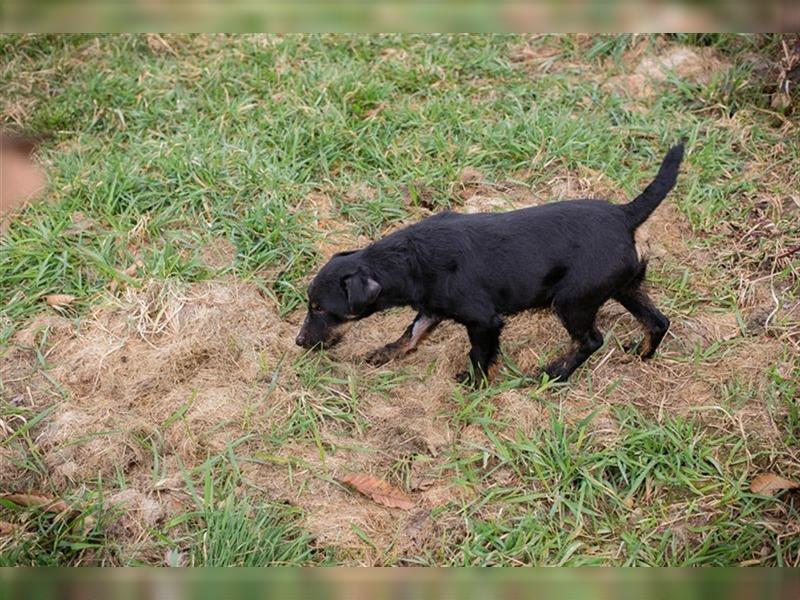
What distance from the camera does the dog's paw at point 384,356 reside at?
5047 mm

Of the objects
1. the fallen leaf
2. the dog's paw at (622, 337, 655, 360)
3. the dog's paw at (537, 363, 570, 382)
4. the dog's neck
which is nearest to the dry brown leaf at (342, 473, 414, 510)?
the dog's neck

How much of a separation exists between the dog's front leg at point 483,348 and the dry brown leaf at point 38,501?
2387 millimetres

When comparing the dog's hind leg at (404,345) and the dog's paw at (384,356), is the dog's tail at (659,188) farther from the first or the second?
the dog's paw at (384,356)

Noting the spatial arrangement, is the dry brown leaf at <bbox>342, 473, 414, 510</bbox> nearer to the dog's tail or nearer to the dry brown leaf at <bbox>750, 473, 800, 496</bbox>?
the dry brown leaf at <bbox>750, 473, 800, 496</bbox>

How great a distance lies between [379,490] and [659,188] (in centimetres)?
232

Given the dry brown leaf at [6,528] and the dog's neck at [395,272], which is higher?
the dog's neck at [395,272]

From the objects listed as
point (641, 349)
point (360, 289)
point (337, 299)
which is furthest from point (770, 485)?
point (337, 299)

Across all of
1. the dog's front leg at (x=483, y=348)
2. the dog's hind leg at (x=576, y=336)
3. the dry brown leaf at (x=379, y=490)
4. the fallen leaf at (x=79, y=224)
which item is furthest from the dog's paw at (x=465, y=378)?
the fallen leaf at (x=79, y=224)

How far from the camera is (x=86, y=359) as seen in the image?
4898mm

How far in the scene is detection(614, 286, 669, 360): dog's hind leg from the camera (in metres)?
4.86
